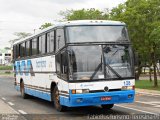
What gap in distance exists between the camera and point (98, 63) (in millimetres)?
13969

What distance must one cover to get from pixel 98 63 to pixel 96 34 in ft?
3.81

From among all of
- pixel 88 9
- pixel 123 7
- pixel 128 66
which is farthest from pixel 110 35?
pixel 88 9

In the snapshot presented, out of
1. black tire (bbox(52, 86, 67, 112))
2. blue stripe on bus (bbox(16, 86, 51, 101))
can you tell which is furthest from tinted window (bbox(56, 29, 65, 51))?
blue stripe on bus (bbox(16, 86, 51, 101))

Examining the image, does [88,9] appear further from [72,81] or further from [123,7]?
[72,81]

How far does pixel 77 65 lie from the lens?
13.9 m

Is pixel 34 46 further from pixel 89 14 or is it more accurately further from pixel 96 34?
pixel 89 14

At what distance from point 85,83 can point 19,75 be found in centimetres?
1122

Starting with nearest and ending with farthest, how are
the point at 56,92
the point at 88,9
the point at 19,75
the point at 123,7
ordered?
the point at 56,92 < the point at 19,75 < the point at 123,7 < the point at 88,9

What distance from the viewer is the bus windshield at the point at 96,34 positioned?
14344mm

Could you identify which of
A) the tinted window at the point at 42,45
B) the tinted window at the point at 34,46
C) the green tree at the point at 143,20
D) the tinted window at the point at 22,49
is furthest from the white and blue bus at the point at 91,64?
the green tree at the point at 143,20

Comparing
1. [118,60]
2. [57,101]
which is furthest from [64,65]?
[57,101]

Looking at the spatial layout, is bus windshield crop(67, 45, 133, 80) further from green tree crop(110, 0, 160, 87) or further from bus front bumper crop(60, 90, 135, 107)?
green tree crop(110, 0, 160, 87)

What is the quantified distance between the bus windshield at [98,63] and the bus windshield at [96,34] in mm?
304

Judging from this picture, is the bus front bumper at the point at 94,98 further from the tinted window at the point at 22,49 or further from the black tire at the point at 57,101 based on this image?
the tinted window at the point at 22,49
